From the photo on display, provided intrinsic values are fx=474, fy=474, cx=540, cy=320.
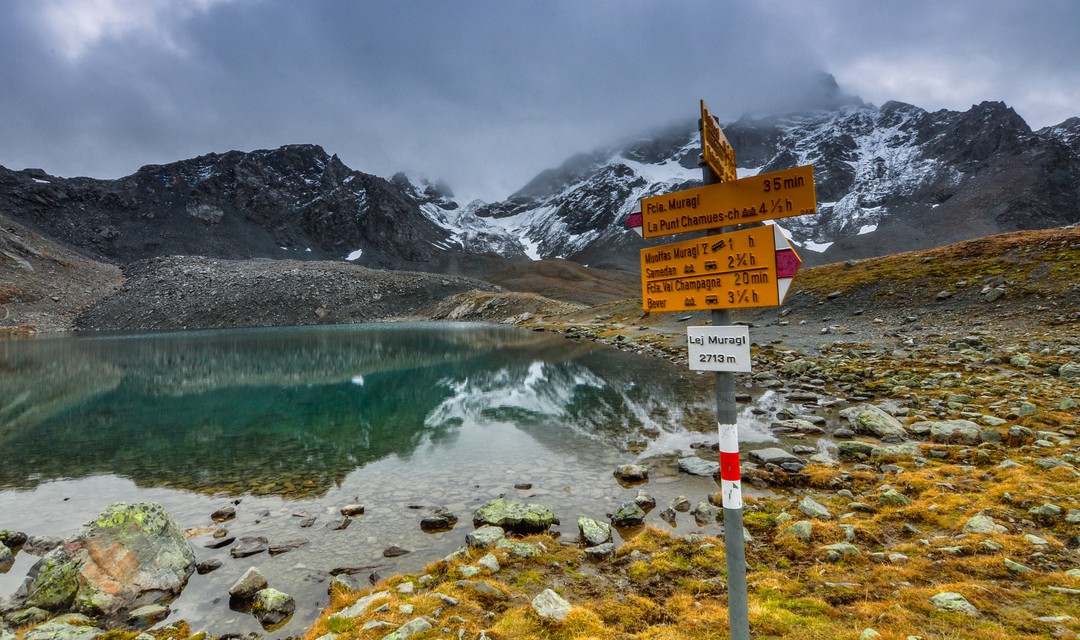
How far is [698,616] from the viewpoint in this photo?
6.07 metres

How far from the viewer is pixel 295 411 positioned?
22.9 meters

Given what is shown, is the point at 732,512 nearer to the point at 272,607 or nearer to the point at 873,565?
the point at 873,565

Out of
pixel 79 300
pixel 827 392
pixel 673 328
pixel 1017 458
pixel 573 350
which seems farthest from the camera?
pixel 79 300

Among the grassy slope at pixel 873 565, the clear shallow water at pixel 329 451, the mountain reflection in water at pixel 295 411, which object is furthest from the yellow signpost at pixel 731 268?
the mountain reflection in water at pixel 295 411

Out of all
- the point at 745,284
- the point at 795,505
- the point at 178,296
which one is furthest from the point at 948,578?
the point at 178,296

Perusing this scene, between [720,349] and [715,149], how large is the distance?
7.33 ft

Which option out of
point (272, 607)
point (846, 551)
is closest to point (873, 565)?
point (846, 551)

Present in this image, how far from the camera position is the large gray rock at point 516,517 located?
9.63 m

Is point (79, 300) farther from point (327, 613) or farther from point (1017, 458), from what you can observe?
point (1017, 458)

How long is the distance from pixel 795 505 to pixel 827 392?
40.9ft

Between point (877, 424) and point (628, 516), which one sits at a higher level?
point (877, 424)

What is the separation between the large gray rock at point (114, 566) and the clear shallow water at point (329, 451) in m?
0.55

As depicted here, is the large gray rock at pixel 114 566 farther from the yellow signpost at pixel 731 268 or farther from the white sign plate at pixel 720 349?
the white sign plate at pixel 720 349

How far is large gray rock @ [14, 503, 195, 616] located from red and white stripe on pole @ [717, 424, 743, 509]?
900 cm
